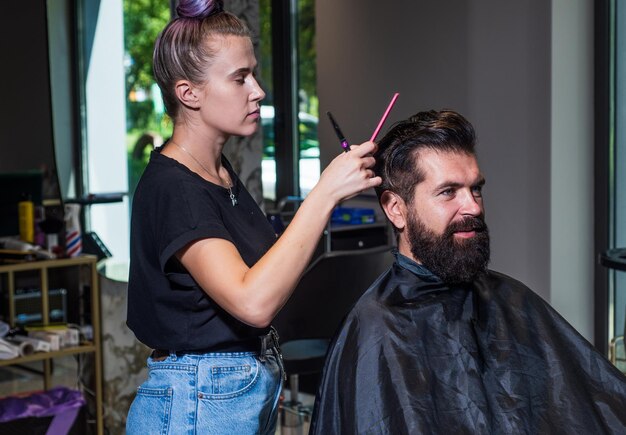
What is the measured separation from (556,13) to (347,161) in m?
2.05

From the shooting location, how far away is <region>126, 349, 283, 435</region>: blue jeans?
1.45m

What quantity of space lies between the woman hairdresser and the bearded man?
0.21 metres

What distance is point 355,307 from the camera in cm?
174

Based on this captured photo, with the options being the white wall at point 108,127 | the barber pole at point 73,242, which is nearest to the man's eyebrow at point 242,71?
the barber pole at point 73,242

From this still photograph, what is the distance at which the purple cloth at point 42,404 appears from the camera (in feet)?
9.13

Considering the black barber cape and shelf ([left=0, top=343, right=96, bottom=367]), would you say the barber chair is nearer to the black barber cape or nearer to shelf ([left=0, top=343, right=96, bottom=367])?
shelf ([left=0, top=343, right=96, bottom=367])

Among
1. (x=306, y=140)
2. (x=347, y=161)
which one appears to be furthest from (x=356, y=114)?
(x=347, y=161)

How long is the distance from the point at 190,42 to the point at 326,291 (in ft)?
4.95

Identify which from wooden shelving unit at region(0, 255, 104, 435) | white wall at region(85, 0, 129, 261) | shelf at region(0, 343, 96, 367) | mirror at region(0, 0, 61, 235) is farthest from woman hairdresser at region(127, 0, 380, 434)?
white wall at region(85, 0, 129, 261)

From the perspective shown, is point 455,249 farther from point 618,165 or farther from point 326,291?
point 618,165

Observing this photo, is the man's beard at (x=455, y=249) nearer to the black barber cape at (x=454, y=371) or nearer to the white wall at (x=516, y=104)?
the black barber cape at (x=454, y=371)

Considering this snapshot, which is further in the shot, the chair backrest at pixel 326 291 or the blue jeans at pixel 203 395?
the chair backrest at pixel 326 291

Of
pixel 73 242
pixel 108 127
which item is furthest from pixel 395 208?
pixel 108 127

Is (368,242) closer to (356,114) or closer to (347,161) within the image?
(356,114)
